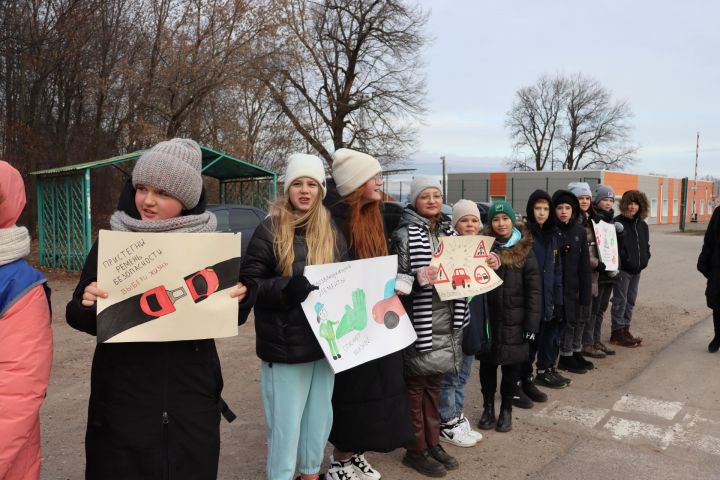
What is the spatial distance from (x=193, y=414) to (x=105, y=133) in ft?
64.8

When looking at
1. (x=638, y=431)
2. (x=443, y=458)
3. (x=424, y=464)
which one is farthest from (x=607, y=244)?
(x=424, y=464)

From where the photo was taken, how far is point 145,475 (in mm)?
2121

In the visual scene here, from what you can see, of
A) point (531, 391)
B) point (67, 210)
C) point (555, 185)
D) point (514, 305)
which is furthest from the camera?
point (555, 185)

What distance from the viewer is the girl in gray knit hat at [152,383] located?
2104 mm

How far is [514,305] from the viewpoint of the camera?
14.1ft

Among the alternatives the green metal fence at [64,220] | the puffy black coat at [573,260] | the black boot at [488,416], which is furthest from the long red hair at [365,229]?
the green metal fence at [64,220]

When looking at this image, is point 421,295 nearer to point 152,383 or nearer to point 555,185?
point 152,383

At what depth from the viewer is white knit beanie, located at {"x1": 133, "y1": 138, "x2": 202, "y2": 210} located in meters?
2.17

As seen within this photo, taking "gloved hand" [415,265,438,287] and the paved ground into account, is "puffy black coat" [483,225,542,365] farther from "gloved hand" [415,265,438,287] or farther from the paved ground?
"gloved hand" [415,265,438,287]

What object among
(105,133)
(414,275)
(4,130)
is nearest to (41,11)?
(4,130)

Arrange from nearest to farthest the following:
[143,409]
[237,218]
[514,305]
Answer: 1. [143,409]
2. [514,305]
3. [237,218]

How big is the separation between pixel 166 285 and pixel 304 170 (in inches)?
40.4

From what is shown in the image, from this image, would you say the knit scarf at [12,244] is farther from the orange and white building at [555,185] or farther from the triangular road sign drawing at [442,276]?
the orange and white building at [555,185]

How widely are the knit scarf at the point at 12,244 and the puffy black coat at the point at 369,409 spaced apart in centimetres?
167
